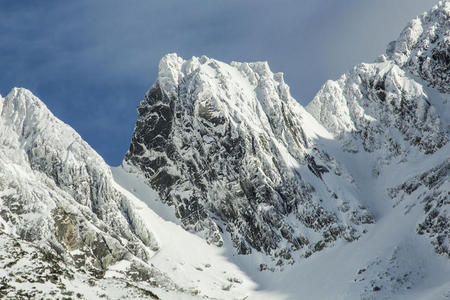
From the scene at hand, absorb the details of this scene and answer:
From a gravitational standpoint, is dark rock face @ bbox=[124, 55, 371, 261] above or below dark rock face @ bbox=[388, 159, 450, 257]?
above

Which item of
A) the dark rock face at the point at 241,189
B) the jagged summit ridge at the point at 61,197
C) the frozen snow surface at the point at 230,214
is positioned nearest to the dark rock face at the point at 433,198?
the frozen snow surface at the point at 230,214

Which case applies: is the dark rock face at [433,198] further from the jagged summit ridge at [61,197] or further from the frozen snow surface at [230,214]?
the jagged summit ridge at [61,197]

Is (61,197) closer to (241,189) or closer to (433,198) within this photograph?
(241,189)

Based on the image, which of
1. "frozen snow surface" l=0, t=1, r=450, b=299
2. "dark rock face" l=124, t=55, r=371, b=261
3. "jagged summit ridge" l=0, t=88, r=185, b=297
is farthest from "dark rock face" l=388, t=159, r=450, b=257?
"jagged summit ridge" l=0, t=88, r=185, b=297

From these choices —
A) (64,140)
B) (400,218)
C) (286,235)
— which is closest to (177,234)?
(286,235)

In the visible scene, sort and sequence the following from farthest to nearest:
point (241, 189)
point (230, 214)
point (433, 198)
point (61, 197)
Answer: point (241, 189) < point (230, 214) < point (61, 197) < point (433, 198)

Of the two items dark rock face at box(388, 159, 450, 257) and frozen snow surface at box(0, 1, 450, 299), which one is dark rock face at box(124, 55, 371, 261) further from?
dark rock face at box(388, 159, 450, 257)

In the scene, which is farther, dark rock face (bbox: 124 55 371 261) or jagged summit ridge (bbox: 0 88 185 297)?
dark rock face (bbox: 124 55 371 261)

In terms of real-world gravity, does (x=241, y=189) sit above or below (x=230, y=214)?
above

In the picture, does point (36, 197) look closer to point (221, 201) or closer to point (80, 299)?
point (221, 201)

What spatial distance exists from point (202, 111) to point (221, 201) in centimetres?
3618

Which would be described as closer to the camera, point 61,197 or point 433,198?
point 433,198

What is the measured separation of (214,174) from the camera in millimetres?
189500

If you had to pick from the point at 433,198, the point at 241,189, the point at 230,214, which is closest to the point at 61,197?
the point at 230,214
